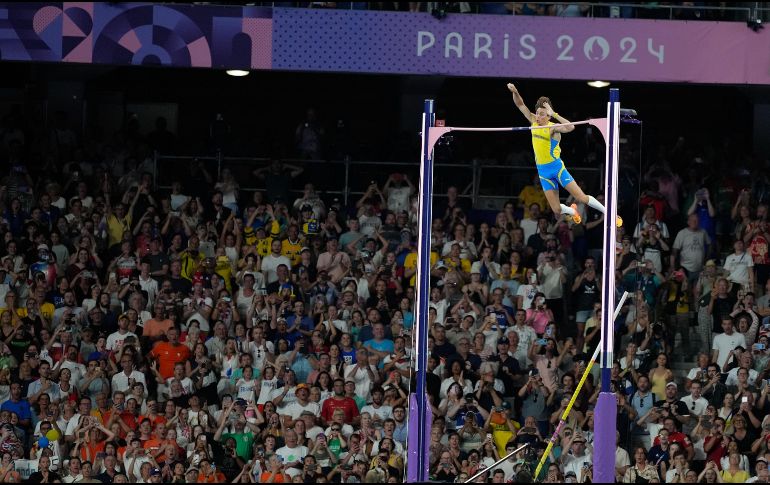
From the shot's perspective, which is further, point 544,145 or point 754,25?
point 754,25

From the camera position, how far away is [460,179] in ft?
72.5

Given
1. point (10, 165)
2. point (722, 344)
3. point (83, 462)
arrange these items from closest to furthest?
point (83, 462) < point (722, 344) < point (10, 165)

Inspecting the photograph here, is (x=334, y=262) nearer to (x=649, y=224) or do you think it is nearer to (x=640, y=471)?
(x=649, y=224)

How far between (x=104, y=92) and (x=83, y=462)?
8.95 metres

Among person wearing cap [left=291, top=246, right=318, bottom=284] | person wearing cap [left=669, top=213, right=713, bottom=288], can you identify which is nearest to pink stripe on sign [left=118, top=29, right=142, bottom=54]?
person wearing cap [left=291, top=246, right=318, bottom=284]

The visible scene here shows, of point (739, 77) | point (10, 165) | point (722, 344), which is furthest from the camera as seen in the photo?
point (10, 165)

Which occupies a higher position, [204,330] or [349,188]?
[349,188]

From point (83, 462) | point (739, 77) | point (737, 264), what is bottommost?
point (83, 462)

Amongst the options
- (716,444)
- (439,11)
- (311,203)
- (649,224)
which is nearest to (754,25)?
(649,224)

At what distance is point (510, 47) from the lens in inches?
786

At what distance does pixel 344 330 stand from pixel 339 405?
4.38ft

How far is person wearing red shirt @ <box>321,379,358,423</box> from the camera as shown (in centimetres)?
1783

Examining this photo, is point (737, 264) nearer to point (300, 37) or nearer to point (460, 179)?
point (460, 179)

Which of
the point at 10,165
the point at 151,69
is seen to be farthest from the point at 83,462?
the point at 151,69
